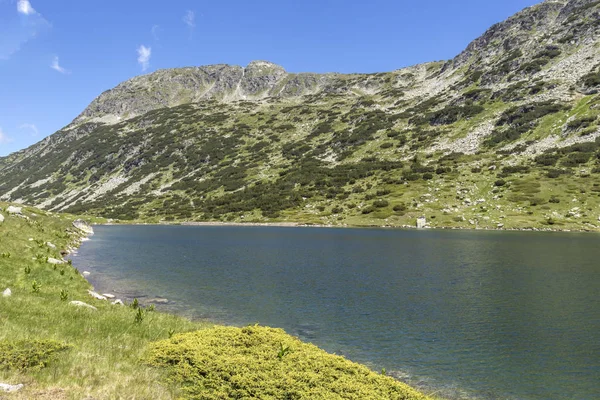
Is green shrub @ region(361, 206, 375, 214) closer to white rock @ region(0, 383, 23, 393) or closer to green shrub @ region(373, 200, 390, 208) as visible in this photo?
green shrub @ region(373, 200, 390, 208)

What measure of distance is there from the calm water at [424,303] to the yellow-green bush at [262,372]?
244 inches

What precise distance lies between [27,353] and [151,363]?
2.89m

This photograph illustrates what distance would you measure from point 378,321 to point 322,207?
96.9 m

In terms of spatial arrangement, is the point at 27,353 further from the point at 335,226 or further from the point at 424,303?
the point at 335,226

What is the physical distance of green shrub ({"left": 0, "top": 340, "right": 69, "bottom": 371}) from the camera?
25.7 feet

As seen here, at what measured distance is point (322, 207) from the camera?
11825 cm

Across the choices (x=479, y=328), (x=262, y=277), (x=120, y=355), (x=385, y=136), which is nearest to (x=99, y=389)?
(x=120, y=355)

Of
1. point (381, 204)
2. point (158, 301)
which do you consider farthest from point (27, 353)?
point (381, 204)

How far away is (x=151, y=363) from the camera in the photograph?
31.9 ft

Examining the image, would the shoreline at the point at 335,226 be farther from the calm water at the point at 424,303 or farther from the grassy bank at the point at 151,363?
the grassy bank at the point at 151,363

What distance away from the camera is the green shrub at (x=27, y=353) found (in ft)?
25.7

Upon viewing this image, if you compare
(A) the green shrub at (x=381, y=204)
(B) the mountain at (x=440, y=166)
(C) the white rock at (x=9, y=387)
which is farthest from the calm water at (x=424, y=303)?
(A) the green shrub at (x=381, y=204)

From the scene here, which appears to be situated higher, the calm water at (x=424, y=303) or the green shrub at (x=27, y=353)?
the green shrub at (x=27, y=353)

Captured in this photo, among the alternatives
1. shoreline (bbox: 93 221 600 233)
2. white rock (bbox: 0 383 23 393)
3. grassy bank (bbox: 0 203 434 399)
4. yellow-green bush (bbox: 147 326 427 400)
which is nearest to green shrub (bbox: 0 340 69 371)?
grassy bank (bbox: 0 203 434 399)
